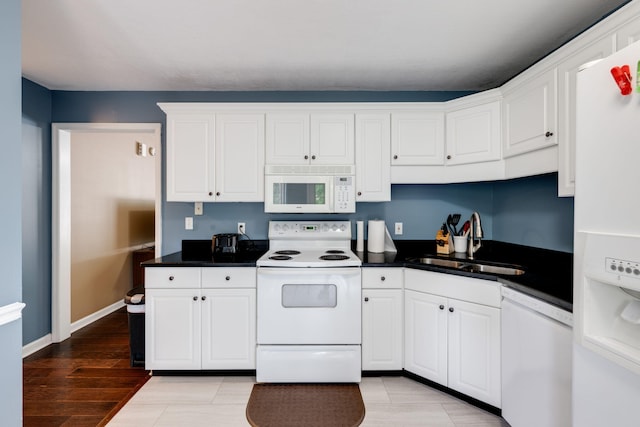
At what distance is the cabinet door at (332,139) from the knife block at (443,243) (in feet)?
3.34

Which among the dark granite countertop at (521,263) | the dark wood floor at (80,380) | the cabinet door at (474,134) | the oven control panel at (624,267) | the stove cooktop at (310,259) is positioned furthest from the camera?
the cabinet door at (474,134)

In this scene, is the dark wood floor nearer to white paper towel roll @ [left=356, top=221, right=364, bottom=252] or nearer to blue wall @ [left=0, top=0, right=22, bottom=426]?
blue wall @ [left=0, top=0, right=22, bottom=426]

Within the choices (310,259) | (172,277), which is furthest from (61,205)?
(310,259)

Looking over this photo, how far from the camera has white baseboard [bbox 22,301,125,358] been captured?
2.82 m

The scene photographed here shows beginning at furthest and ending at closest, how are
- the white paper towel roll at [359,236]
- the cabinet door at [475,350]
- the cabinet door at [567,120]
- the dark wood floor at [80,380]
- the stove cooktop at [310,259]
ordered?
the white paper towel roll at [359,236] < the stove cooktop at [310,259] < the dark wood floor at [80,380] < the cabinet door at [475,350] < the cabinet door at [567,120]

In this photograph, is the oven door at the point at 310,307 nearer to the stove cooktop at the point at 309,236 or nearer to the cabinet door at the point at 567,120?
the stove cooktop at the point at 309,236

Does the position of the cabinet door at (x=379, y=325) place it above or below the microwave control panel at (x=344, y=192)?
below

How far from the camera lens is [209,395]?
7.34 feet

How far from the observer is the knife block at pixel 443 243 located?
2.74 metres

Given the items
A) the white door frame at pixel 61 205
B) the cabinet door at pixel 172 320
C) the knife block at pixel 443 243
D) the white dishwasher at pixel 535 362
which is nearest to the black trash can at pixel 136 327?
the cabinet door at pixel 172 320

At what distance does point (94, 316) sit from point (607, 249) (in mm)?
4555

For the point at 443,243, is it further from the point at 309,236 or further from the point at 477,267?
the point at 309,236

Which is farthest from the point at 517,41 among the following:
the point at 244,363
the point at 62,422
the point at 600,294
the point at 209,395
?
the point at 62,422

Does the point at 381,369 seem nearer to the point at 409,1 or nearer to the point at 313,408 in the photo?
the point at 313,408
